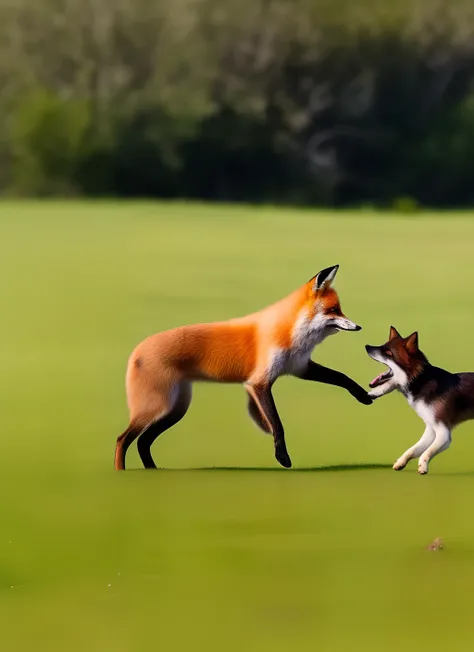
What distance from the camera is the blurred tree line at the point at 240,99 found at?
68.9 ft

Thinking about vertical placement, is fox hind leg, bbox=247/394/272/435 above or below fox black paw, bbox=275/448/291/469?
→ above

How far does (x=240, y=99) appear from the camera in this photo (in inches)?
871

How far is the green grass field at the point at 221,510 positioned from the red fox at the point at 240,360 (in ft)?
0.50

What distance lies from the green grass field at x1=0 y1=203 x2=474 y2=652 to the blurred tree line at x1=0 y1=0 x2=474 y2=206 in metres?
13.3

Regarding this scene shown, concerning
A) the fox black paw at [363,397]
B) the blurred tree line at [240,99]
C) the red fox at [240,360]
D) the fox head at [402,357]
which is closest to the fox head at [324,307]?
the red fox at [240,360]

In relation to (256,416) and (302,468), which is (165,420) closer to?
(256,416)

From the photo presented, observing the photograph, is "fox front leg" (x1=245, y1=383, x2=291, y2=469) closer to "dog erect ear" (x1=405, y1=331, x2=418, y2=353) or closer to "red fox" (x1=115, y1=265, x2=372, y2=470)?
"red fox" (x1=115, y1=265, x2=372, y2=470)

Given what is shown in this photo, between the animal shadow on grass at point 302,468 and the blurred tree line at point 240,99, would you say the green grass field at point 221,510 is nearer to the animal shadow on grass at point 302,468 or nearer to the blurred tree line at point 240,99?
the animal shadow on grass at point 302,468

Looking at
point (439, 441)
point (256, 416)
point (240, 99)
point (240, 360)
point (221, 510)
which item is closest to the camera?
point (221, 510)

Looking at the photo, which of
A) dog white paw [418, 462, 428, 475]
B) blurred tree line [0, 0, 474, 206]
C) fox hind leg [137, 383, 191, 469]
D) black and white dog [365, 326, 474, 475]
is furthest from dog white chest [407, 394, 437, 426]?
blurred tree line [0, 0, 474, 206]

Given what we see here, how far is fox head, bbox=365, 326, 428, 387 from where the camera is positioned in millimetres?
3701

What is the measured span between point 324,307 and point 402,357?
9.1 inches

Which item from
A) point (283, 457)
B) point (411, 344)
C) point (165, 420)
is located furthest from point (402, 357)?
point (165, 420)

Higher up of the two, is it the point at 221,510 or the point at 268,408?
the point at 268,408
